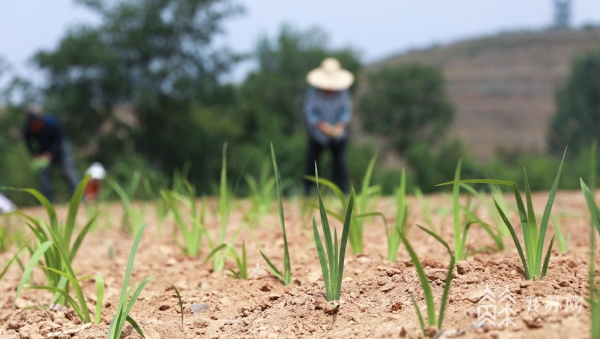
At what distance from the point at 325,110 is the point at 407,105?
1127 inches

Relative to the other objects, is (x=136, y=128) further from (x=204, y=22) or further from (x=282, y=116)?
(x=282, y=116)

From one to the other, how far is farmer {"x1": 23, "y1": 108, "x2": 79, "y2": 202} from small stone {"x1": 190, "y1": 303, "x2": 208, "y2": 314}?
5843 millimetres

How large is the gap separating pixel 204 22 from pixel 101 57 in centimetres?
485

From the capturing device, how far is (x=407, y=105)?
1347 inches

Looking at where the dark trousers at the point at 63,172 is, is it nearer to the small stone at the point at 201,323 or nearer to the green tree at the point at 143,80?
the small stone at the point at 201,323

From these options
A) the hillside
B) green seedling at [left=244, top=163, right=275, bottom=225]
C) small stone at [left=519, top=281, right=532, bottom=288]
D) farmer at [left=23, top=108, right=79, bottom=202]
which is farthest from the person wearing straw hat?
the hillside

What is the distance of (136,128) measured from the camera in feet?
81.3

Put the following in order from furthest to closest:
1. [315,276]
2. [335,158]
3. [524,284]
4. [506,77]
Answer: [506,77] → [335,158] → [315,276] → [524,284]

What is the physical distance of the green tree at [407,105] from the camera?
111 ft

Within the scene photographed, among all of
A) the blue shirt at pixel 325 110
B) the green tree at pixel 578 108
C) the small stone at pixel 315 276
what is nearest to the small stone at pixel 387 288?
the small stone at pixel 315 276

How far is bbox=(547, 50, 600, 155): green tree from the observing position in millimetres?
31781

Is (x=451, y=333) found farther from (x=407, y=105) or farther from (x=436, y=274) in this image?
(x=407, y=105)

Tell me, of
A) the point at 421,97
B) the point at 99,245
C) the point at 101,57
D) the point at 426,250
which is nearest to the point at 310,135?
the point at 99,245

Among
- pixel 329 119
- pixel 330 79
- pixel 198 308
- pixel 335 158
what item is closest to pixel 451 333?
pixel 198 308
